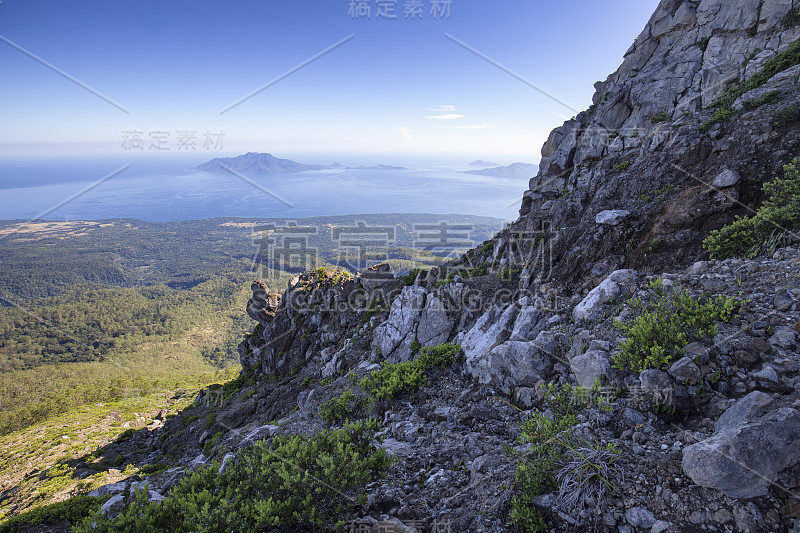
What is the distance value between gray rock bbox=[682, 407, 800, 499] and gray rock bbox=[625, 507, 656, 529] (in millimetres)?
631

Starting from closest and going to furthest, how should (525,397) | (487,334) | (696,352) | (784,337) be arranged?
(784,337) → (696,352) → (525,397) → (487,334)

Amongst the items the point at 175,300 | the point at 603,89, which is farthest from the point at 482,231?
the point at 175,300

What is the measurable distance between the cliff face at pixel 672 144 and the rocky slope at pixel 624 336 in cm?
7

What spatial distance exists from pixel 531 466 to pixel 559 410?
4.61 ft

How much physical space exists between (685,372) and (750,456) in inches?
64.4

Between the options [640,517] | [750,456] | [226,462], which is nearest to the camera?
[750,456]

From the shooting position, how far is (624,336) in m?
6.06

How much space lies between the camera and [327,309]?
79.9 ft

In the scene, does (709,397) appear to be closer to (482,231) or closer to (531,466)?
(531,466)

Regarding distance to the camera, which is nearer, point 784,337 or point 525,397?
point 784,337

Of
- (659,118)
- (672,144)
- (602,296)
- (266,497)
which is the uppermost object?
(659,118)

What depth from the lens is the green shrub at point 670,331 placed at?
5.00 metres

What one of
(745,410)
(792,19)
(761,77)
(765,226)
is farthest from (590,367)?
(792,19)

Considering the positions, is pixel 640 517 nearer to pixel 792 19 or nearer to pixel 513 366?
pixel 513 366
